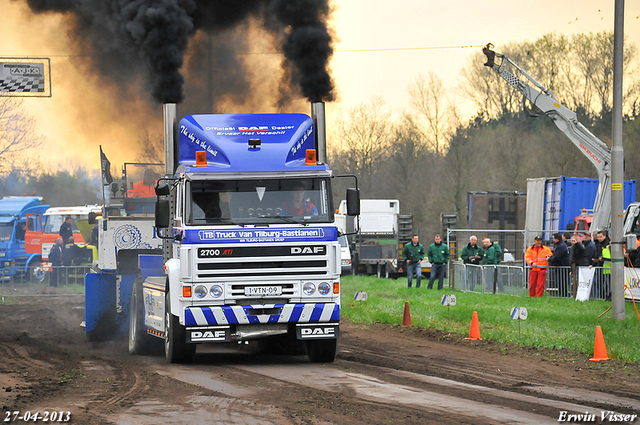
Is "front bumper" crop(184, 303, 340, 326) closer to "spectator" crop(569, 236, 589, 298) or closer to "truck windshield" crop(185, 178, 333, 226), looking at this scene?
"truck windshield" crop(185, 178, 333, 226)

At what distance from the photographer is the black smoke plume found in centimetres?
1642

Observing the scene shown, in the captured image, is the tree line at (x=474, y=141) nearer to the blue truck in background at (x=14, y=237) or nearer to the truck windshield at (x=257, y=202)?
the blue truck in background at (x=14, y=237)

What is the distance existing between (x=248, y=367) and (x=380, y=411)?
3891 mm

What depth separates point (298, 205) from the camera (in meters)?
11.6

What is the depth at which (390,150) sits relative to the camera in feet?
179

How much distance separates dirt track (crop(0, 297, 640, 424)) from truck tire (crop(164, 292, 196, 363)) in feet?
0.68

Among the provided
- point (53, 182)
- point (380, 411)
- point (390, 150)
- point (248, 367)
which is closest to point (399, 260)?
point (390, 150)

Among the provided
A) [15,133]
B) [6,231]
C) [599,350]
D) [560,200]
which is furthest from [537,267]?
[15,133]

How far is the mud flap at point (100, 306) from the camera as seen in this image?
1513cm

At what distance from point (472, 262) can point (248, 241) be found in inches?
601

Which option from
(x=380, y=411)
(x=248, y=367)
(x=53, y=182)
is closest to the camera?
(x=380, y=411)

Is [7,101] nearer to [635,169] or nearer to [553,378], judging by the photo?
[635,169]

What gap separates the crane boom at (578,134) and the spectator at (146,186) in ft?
49.1

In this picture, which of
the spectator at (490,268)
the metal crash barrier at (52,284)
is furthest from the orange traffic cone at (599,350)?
the metal crash barrier at (52,284)
